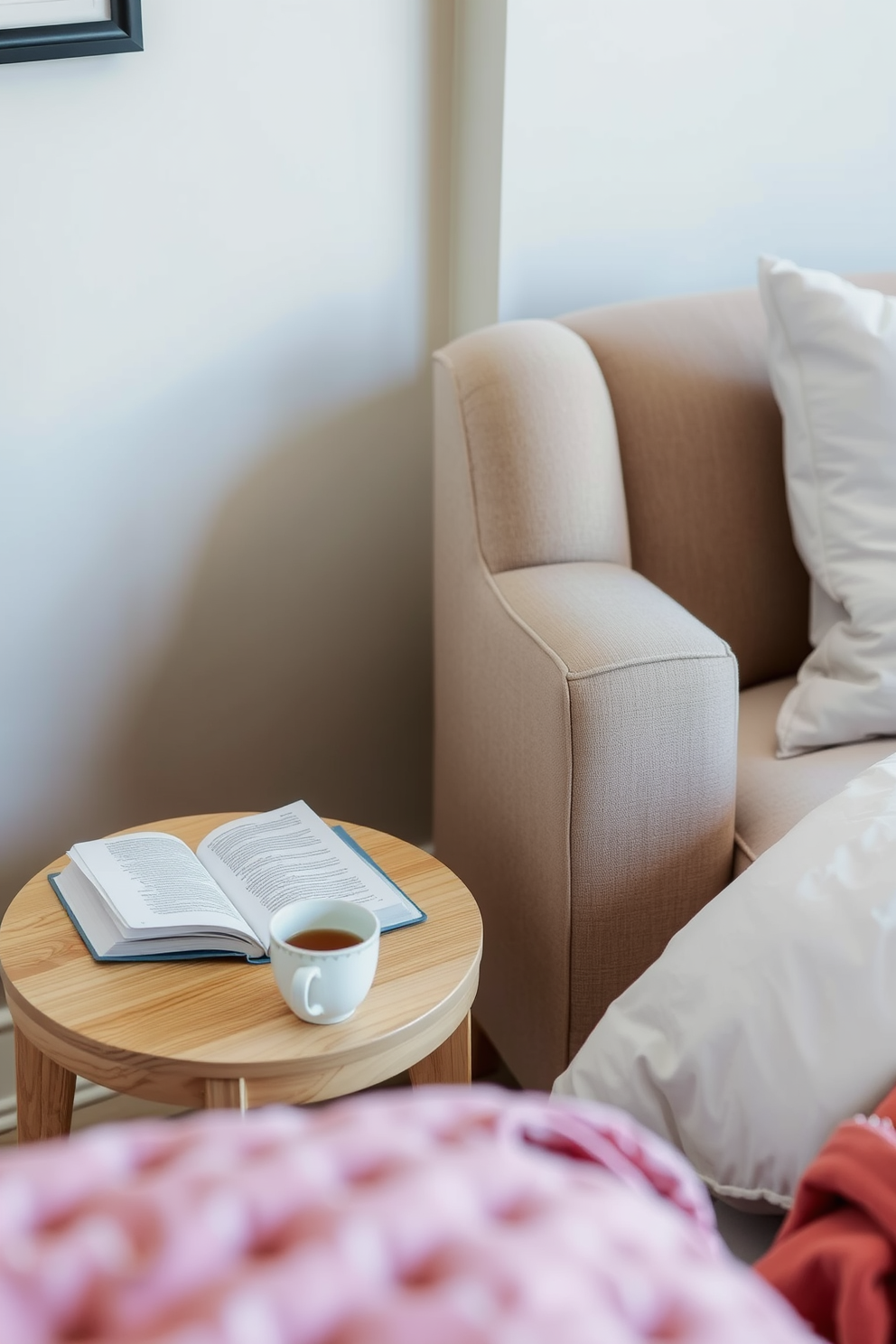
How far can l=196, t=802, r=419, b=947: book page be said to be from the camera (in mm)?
1061

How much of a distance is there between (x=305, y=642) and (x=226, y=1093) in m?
0.77

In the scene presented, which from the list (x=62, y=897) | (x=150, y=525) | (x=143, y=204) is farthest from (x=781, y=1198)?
(x=143, y=204)

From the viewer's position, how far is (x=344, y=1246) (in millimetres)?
389

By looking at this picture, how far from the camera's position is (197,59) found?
130cm

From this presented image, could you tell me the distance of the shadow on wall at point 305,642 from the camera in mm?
1521

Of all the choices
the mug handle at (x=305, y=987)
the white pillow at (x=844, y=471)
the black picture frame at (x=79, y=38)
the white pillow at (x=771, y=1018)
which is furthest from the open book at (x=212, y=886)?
the black picture frame at (x=79, y=38)

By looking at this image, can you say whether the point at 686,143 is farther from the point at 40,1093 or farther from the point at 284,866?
the point at 40,1093

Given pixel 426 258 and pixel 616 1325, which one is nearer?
pixel 616 1325

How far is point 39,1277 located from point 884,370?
121 cm

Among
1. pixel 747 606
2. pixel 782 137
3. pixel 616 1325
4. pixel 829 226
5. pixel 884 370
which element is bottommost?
pixel 747 606

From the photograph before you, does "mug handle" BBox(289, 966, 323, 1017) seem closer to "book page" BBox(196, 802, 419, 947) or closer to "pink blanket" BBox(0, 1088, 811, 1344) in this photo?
"book page" BBox(196, 802, 419, 947)

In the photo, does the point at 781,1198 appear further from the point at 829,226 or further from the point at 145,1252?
the point at 829,226

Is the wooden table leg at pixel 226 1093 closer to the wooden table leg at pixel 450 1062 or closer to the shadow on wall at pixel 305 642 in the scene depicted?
the wooden table leg at pixel 450 1062

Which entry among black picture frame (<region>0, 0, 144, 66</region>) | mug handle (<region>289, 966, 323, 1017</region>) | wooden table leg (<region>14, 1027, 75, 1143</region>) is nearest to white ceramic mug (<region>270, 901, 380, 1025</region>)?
mug handle (<region>289, 966, 323, 1017</region>)
